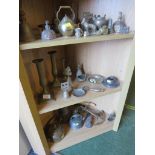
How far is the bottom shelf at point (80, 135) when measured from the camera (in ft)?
3.71

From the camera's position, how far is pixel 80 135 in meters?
1.20

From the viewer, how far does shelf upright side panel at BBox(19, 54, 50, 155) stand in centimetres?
69

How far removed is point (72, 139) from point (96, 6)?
953mm

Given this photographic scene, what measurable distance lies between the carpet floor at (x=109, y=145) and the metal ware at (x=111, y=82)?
44 centimetres

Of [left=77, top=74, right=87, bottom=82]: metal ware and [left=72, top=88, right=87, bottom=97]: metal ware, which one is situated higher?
[left=77, top=74, right=87, bottom=82]: metal ware

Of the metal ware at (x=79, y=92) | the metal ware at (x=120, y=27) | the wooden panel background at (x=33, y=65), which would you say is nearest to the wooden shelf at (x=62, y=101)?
the metal ware at (x=79, y=92)

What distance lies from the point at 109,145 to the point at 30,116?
683 mm

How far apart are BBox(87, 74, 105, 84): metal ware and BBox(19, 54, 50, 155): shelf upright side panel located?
19.0 inches

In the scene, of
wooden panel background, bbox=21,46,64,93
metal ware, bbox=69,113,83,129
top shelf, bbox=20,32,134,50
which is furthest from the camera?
metal ware, bbox=69,113,83,129

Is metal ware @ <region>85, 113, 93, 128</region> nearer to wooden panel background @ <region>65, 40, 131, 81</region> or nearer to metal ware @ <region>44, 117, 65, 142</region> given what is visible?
metal ware @ <region>44, 117, 65, 142</region>

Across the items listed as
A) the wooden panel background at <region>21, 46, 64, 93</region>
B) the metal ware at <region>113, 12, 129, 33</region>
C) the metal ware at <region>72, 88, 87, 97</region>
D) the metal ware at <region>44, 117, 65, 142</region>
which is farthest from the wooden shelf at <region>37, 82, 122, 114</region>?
the metal ware at <region>113, 12, 129, 33</region>
